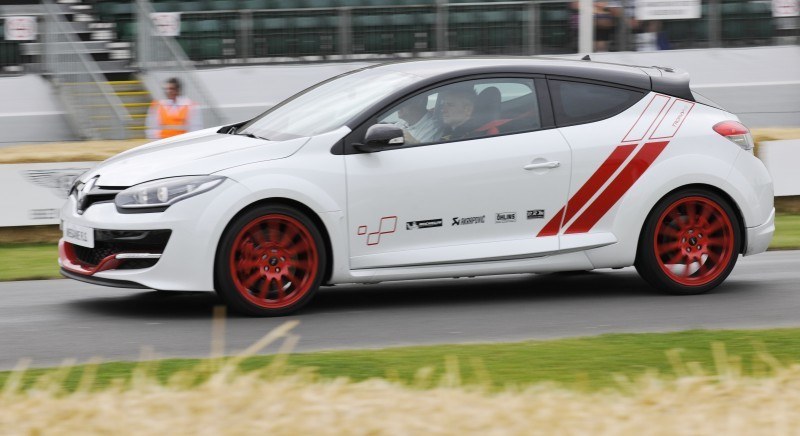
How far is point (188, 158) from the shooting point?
795cm

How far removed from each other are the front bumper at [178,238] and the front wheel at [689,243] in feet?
9.15

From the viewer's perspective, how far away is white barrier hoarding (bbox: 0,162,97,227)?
12.5 m

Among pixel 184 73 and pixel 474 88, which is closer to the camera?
pixel 474 88

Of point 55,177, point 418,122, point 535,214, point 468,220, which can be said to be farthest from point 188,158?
point 55,177

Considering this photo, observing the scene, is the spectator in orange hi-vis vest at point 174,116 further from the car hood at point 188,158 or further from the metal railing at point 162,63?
the car hood at point 188,158

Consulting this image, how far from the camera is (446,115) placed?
329 inches

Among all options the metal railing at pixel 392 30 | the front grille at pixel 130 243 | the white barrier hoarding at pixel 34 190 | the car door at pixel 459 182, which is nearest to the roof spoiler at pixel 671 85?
the car door at pixel 459 182

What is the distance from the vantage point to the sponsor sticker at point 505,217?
829 centimetres

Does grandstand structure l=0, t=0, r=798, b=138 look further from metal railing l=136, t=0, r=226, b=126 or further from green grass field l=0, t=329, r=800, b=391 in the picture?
green grass field l=0, t=329, r=800, b=391

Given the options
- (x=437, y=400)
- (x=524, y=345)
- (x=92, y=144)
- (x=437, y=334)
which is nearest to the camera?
(x=437, y=400)

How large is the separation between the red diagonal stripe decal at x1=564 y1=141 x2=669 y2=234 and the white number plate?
9.82 ft

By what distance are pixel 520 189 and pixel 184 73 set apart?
39.6ft

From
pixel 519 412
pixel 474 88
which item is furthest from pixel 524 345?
pixel 519 412

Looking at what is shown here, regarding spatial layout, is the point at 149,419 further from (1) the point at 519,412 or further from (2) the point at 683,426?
(2) the point at 683,426
